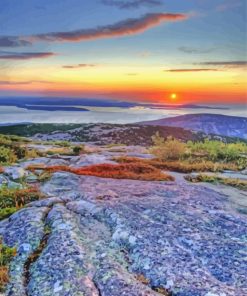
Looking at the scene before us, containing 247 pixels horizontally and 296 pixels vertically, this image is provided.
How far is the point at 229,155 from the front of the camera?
35.7 metres

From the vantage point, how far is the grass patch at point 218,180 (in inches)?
923

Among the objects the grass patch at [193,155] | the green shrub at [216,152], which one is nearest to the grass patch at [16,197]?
the grass patch at [193,155]

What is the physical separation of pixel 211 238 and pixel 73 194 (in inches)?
277

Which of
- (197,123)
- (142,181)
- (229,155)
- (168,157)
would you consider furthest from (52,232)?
(197,123)

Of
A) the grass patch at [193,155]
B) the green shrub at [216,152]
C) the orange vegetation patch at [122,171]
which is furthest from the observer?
the green shrub at [216,152]

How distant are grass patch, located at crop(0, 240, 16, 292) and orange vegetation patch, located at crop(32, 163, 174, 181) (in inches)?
446

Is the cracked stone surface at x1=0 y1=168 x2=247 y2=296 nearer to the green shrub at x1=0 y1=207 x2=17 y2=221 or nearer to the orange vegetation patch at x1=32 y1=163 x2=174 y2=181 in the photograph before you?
the green shrub at x1=0 y1=207 x2=17 y2=221

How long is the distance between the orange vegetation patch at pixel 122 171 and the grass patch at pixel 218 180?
156 centimetres

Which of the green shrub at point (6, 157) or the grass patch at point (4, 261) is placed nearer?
the grass patch at point (4, 261)

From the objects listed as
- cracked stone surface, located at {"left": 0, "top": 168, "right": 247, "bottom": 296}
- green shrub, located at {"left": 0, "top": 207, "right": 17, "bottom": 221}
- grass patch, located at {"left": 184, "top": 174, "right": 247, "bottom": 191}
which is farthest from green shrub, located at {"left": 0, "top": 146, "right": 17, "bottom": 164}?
grass patch, located at {"left": 184, "top": 174, "right": 247, "bottom": 191}

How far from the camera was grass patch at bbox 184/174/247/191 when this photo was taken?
23452 millimetres

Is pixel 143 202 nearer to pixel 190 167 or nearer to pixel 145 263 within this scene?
pixel 145 263

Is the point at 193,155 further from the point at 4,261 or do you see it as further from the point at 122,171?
the point at 4,261

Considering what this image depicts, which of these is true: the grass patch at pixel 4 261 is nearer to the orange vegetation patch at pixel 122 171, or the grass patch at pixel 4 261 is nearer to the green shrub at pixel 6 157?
the orange vegetation patch at pixel 122 171
